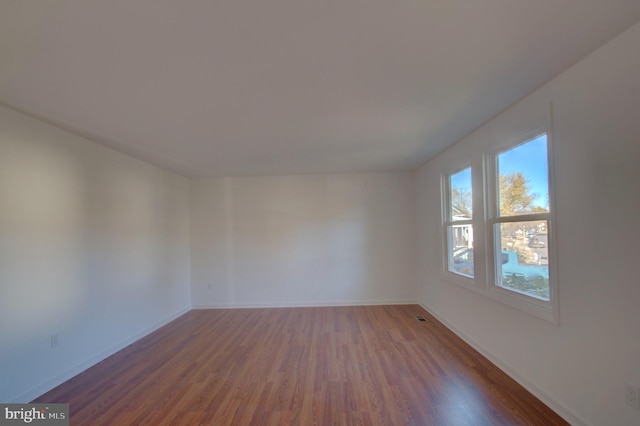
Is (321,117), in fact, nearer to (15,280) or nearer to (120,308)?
(15,280)

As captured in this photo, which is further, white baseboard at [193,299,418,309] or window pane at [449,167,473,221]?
white baseboard at [193,299,418,309]

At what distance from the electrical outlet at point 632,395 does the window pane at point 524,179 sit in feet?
3.75

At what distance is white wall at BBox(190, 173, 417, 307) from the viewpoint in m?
4.90

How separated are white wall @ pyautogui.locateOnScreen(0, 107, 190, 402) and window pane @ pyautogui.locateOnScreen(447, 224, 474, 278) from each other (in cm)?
418

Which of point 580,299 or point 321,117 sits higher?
point 321,117

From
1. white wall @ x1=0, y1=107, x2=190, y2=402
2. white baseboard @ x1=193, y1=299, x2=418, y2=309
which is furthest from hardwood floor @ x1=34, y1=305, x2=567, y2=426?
white baseboard @ x1=193, y1=299, x2=418, y2=309

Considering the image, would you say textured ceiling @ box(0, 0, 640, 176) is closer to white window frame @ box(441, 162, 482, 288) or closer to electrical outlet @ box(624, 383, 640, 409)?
white window frame @ box(441, 162, 482, 288)

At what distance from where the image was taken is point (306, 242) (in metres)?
4.95

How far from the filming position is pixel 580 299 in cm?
175

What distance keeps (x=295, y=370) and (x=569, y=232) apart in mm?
2525

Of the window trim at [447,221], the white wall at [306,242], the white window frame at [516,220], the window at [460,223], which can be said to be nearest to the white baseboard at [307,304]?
the white wall at [306,242]

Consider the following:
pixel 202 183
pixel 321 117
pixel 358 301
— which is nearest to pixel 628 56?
pixel 321 117

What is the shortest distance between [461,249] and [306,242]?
99.2 inches

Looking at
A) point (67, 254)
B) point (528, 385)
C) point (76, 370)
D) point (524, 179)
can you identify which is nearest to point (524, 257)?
point (524, 179)
